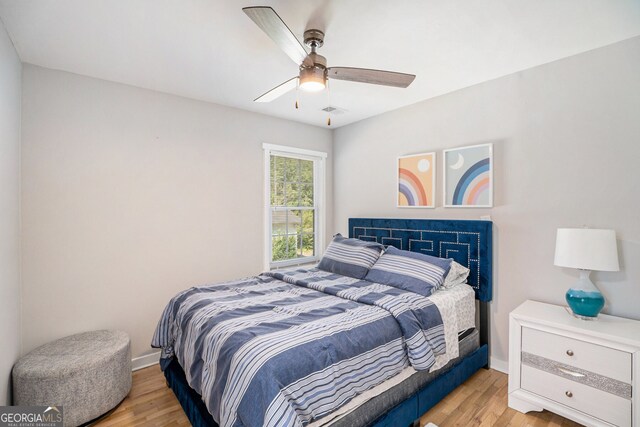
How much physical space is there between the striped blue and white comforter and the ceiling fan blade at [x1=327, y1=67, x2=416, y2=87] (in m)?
1.51

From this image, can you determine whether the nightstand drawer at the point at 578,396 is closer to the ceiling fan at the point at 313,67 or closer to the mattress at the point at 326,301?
the mattress at the point at 326,301

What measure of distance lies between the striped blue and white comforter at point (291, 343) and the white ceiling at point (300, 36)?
181cm

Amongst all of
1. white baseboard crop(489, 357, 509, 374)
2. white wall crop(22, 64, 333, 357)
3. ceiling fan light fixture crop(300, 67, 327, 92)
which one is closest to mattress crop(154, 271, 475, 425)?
white baseboard crop(489, 357, 509, 374)

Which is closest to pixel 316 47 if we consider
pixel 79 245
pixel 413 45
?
pixel 413 45

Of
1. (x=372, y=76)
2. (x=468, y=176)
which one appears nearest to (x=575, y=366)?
(x=468, y=176)

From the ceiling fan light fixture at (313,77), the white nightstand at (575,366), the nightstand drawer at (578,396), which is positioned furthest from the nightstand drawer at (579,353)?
the ceiling fan light fixture at (313,77)

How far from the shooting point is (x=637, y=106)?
6.63 ft

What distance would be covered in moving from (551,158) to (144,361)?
3.97m

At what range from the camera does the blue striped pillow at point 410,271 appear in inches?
96.3

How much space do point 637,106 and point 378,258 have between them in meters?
2.19

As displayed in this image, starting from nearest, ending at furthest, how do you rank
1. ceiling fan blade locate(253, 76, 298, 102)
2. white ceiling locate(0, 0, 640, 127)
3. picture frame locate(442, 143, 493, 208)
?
white ceiling locate(0, 0, 640, 127) < ceiling fan blade locate(253, 76, 298, 102) < picture frame locate(442, 143, 493, 208)

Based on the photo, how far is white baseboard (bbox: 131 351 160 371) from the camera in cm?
274

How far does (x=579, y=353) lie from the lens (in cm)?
192

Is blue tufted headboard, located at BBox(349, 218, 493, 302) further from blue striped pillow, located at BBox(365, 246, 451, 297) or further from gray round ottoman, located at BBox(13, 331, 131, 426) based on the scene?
gray round ottoman, located at BBox(13, 331, 131, 426)
